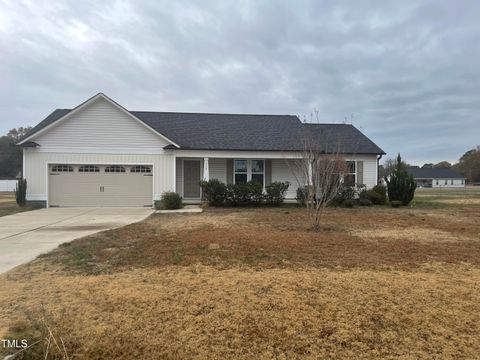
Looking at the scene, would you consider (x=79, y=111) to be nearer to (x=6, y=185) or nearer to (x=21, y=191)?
(x=21, y=191)

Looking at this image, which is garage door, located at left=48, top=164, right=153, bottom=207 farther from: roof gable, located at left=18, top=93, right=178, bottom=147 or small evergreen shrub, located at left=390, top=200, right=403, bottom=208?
small evergreen shrub, located at left=390, top=200, right=403, bottom=208

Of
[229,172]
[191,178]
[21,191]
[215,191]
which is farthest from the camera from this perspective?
[229,172]

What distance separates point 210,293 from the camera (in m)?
A: 4.77

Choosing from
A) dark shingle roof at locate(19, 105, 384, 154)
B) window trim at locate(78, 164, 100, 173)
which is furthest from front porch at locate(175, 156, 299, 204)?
window trim at locate(78, 164, 100, 173)

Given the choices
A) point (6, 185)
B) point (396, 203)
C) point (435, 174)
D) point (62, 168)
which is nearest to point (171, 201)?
point (62, 168)

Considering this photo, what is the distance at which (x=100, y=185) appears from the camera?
18.3 m

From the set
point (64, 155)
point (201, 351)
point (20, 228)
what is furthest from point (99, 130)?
point (201, 351)

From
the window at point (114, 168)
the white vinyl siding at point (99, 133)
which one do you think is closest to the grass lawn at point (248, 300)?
the window at point (114, 168)

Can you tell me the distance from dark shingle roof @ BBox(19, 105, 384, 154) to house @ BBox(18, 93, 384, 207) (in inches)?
4.3

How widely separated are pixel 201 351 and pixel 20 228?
31.2 feet

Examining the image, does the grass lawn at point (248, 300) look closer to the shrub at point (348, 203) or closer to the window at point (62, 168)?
the shrub at point (348, 203)

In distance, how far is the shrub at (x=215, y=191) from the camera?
17.5 metres

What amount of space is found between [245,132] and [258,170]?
2459 mm

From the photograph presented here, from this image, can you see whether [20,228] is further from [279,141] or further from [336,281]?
[279,141]
